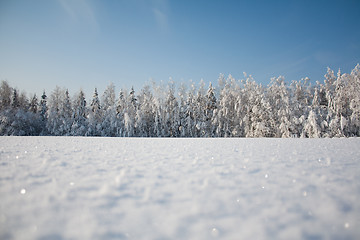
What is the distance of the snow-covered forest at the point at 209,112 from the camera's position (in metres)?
19.3

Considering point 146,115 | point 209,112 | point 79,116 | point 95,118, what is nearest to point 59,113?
point 79,116

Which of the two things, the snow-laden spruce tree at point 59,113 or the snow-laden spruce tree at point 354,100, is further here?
the snow-laden spruce tree at point 59,113

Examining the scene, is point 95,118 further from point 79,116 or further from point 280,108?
point 280,108

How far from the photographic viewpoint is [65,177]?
2256mm

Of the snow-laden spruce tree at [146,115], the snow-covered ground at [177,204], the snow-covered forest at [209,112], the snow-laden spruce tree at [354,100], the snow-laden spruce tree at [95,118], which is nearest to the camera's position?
the snow-covered ground at [177,204]

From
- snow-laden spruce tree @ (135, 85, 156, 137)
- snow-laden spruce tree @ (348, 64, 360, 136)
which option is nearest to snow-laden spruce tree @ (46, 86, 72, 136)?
snow-laden spruce tree @ (135, 85, 156, 137)

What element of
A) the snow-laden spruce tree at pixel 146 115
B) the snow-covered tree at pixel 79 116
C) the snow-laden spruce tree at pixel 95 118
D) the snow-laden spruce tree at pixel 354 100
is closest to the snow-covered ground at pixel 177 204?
the snow-laden spruce tree at pixel 354 100

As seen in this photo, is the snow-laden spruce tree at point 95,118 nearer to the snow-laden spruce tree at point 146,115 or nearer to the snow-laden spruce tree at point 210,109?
the snow-laden spruce tree at point 146,115

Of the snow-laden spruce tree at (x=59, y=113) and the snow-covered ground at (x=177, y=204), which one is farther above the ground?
the snow-laden spruce tree at (x=59, y=113)

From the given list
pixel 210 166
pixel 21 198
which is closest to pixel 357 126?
pixel 210 166

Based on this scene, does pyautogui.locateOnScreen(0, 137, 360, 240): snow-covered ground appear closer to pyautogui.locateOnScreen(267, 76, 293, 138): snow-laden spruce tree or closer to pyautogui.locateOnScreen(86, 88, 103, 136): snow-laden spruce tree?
pyautogui.locateOnScreen(267, 76, 293, 138): snow-laden spruce tree

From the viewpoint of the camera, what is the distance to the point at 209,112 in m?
25.6

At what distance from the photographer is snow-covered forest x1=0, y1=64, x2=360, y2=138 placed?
1933 centimetres

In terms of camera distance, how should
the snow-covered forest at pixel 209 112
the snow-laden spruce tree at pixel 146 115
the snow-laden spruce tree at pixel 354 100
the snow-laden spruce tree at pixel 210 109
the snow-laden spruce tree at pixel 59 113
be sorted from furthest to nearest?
the snow-laden spruce tree at pixel 59 113, the snow-laden spruce tree at pixel 146 115, the snow-laden spruce tree at pixel 210 109, the snow-covered forest at pixel 209 112, the snow-laden spruce tree at pixel 354 100
